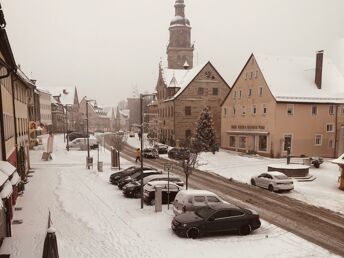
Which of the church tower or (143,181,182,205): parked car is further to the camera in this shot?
the church tower

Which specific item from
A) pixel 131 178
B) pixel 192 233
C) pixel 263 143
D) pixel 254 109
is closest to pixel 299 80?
pixel 254 109

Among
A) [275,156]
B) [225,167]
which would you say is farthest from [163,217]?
[275,156]

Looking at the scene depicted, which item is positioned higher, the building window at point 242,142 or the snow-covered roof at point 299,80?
the snow-covered roof at point 299,80

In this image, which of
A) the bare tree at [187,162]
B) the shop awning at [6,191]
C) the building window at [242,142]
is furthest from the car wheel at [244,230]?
the building window at [242,142]

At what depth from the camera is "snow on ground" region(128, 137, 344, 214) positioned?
78.1 ft

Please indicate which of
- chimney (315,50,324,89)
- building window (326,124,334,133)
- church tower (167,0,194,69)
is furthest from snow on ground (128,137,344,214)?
church tower (167,0,194,69)

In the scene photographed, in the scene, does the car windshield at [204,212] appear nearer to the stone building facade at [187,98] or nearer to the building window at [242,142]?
the building window at [242,142]

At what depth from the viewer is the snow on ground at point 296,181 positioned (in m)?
23.8

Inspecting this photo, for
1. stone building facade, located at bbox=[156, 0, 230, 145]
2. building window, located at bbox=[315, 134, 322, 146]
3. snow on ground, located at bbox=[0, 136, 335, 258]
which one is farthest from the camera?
stone building facade, located at bbox=[156, 0, 230, 145]

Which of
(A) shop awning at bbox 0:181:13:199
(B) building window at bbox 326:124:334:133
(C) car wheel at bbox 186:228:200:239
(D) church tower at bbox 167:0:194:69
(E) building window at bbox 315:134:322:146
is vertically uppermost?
(D) church tower at bbox 167:0:194:69

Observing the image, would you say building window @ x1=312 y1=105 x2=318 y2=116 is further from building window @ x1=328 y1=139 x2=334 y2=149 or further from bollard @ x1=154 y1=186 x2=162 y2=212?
bollard @ x1=154 y1=186 x2=162 y2=212

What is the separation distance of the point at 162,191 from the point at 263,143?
85.9ft

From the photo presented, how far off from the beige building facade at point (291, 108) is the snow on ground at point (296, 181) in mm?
3146

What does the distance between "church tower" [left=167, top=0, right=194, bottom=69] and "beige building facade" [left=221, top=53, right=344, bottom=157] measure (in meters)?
29.9
